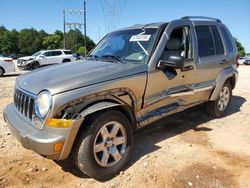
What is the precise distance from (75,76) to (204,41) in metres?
3.00

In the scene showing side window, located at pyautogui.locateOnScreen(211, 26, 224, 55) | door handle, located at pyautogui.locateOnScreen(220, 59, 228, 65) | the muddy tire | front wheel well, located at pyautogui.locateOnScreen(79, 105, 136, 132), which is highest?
side window, located at pyautogui.locateOnScreen(211, 26, 224, 55)

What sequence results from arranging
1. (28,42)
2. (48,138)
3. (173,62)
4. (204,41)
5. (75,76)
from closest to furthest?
(48,138), (75,76), (173,62), (204,41), (28,42)

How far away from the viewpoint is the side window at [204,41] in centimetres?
495

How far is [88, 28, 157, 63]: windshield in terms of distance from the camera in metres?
3.97

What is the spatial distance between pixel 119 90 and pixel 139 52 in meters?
0.89

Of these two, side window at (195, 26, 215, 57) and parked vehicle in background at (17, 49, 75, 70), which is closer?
side window at (195, 26, 215, 57)

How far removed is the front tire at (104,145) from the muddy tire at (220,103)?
283cm

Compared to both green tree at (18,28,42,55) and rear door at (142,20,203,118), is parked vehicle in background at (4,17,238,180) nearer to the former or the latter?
rear door at (142,20,203,118)

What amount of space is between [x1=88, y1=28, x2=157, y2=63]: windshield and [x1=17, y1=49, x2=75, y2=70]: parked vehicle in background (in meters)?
14.6

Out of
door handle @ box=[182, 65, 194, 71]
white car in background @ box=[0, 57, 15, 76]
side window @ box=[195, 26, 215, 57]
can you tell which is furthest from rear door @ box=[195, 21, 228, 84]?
white car in background @ box=[0, 57, 15, 76]

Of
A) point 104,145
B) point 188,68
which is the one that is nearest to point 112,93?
point 104,145

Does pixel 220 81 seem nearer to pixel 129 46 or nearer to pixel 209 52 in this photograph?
pixel 209 52

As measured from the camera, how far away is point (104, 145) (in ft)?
10.7

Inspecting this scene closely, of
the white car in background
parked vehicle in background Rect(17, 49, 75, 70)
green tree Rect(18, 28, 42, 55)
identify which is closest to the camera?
the white car in background
